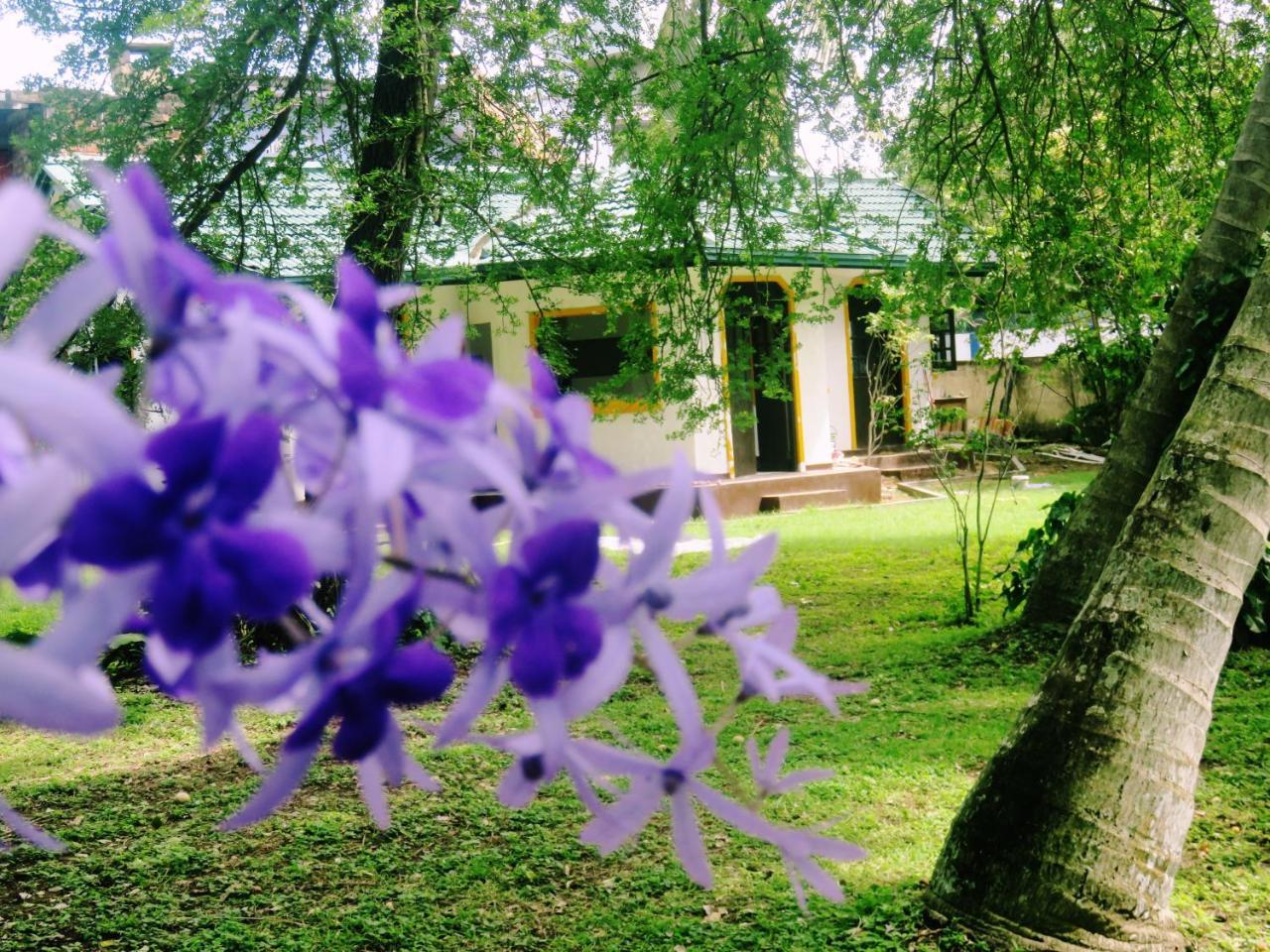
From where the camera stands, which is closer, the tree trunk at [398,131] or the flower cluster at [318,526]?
the flower cluster at [318,526]

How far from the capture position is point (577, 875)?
4.26 meters

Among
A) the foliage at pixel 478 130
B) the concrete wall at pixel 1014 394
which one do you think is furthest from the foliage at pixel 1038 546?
the concrete wall at pixel 1014 394

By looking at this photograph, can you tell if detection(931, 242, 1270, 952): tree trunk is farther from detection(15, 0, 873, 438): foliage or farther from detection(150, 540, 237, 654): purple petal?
detection(150, 540, 237, 654): purple petal

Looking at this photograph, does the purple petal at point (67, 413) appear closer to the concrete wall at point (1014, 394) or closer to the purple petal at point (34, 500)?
the purple petal at point (34, 500)

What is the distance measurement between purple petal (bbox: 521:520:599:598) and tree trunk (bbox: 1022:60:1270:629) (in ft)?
20.5

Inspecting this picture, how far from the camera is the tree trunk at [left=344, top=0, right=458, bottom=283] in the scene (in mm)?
5293

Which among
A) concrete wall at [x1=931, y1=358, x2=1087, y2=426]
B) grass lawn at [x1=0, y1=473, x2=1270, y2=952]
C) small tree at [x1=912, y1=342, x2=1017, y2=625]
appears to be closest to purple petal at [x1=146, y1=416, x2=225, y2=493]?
grass lawn at [x1=0, y1=473, x2=1270, y2=952]

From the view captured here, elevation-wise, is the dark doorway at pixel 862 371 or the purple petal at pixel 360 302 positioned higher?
the dark doorway at pixel 862 371

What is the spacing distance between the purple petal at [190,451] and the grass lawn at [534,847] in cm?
362

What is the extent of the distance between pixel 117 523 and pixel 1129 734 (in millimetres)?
3549

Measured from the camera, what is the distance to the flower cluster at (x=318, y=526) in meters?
0.37

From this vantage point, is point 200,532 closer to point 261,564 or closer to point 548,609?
point 261,564

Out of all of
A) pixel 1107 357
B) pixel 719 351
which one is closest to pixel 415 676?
pixel 1107 357

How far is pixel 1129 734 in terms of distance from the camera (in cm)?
338
